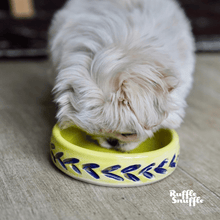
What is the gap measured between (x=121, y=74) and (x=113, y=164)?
0.51m

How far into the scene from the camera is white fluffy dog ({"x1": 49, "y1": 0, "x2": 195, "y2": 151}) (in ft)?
5.37

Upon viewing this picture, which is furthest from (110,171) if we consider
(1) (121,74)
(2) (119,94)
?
(1) (121,74)

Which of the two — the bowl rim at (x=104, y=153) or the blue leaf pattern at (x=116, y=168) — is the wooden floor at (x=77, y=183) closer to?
the blue leaf pattern at (x=116, y=168)

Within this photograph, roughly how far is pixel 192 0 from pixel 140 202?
17.7 ft

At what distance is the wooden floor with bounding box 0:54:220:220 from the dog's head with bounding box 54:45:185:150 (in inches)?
13.5

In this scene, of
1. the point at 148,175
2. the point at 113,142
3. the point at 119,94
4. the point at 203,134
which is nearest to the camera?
the point at 119,94

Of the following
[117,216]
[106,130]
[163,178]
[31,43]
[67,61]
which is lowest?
[31,43]

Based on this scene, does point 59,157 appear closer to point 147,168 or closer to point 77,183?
point 77,183

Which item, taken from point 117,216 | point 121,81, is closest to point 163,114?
point 121,81

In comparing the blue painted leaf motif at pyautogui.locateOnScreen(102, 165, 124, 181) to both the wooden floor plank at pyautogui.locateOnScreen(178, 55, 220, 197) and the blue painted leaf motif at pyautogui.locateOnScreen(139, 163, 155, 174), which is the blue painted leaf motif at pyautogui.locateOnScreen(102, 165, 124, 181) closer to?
the blue painted leaf motif at pyautogui.locateOnScreen(139, 163, 155, 174)

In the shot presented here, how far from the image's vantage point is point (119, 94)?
1.60 metres

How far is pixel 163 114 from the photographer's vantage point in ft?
5.53

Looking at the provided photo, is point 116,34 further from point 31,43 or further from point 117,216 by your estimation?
point 31,43

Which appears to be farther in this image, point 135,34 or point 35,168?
point 135,34
